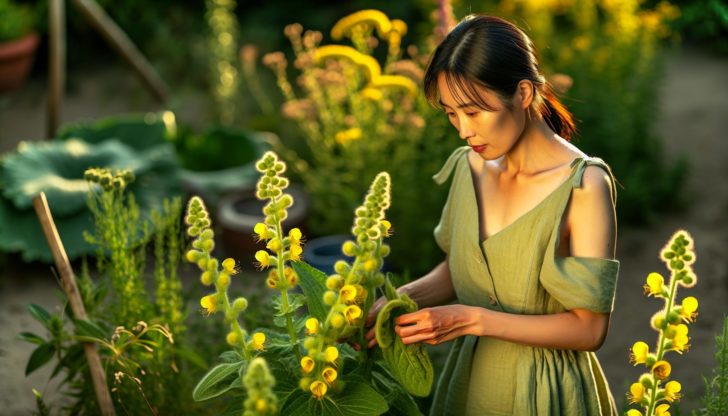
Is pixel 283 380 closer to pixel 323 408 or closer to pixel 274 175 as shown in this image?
pixel 323 408

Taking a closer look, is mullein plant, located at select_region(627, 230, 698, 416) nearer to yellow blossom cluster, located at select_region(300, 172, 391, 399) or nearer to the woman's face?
the woman's face

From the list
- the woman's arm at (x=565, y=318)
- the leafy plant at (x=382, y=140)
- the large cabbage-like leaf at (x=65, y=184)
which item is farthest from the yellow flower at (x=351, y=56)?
the woman's arm at (x=565, y=318)

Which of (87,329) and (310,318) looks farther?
(87,329)

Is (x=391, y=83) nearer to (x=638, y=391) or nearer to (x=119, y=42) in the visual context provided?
(x=638, y=391)

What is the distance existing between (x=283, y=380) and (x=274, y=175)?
42cm

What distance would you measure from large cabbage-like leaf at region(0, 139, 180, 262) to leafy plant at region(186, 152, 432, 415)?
9.16ft

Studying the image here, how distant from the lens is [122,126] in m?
5.30

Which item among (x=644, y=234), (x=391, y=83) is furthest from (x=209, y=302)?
(x=644, y=234)

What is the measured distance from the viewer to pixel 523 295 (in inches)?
73.9

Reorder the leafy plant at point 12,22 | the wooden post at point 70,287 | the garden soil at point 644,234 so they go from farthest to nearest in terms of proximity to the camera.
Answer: the leafy plant at point 12,22, the garden soil at point 644,234, the wooden post at point 70,287

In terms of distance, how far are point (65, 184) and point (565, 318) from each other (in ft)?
11.3

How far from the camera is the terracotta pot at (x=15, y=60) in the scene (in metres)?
6.22

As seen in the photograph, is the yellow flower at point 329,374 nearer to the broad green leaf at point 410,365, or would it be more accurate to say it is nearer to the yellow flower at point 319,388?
the yellow flower at point 319,388

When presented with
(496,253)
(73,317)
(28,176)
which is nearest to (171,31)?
(28,176)
